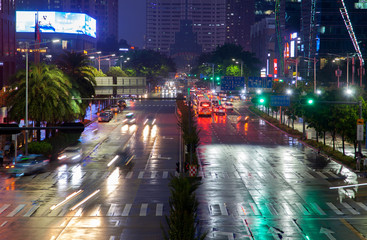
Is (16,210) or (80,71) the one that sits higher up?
(80,71)

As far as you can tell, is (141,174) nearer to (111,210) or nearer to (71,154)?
(111,210)

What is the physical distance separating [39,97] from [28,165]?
39.4 ft

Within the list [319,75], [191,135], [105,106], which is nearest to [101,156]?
[191,135]

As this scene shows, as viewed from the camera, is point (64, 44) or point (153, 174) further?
point (64, 44)

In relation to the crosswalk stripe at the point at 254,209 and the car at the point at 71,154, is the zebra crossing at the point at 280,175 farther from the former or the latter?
the car at the point at 71,154

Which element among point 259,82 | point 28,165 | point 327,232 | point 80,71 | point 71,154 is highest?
point 80,71

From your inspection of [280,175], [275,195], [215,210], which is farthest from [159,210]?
[280,175]

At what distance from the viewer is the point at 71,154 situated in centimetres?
5959

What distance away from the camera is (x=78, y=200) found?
36.0 m

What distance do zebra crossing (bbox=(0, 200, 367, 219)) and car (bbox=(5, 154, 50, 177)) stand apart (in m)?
14.3

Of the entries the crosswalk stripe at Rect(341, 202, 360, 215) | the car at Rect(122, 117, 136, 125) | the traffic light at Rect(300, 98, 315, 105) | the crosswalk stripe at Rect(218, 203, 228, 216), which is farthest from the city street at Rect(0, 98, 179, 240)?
the car at Rect(122, 117, 136, 125)

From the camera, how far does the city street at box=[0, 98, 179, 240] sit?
28.4 meters

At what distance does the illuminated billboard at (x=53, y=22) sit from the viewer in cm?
16525

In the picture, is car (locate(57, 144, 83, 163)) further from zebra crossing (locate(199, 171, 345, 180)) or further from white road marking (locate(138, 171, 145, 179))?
zebra crossing (locate(199, 171, 345, 180))
